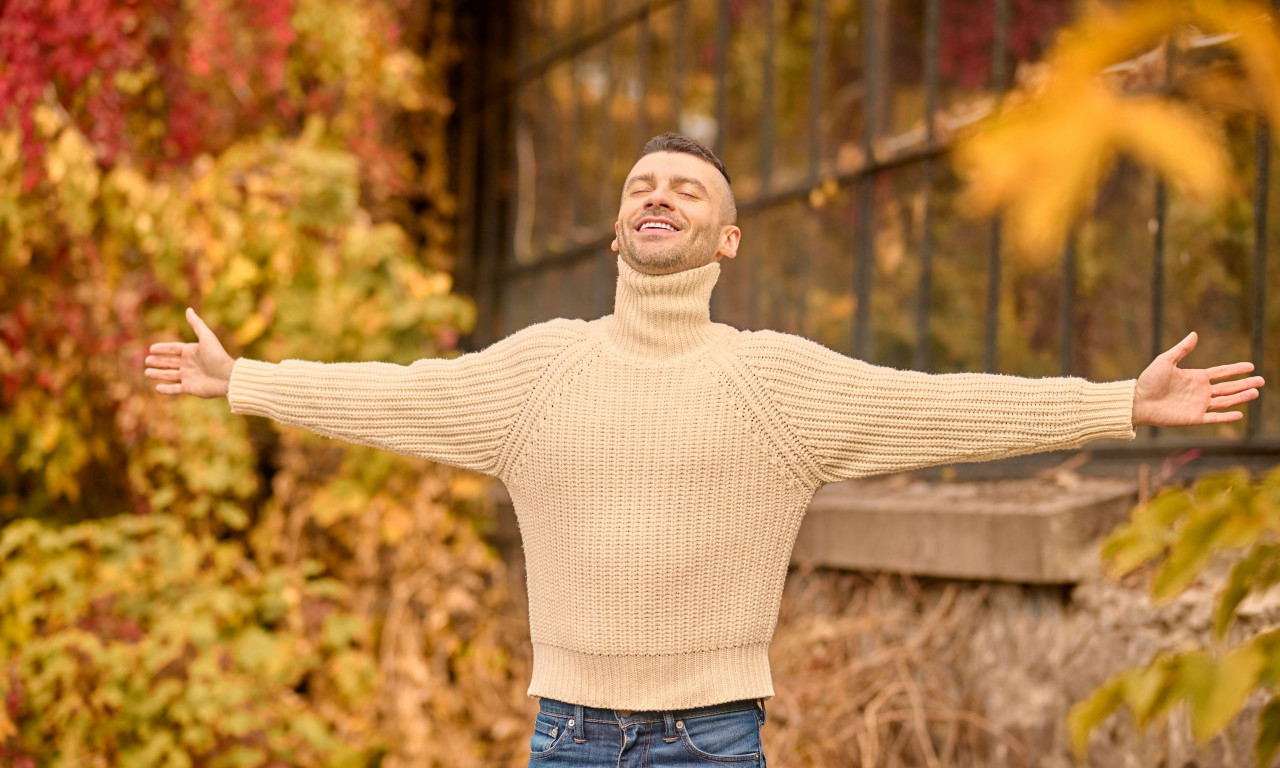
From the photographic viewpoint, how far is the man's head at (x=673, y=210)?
7.79 ft

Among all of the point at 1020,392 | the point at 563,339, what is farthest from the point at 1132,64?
the point at 563,339

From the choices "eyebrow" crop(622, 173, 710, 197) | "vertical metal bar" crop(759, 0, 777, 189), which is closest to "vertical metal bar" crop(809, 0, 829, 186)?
"vertical metal bar" crop(759, 0, 777, 189)

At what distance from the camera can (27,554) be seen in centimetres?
456

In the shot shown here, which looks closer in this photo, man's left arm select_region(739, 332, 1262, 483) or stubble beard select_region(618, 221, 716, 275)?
man's left arm select_region(739, 332, 1262, 483)

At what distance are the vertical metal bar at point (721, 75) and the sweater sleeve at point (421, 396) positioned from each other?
137 inches

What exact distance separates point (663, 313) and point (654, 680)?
0.62 m

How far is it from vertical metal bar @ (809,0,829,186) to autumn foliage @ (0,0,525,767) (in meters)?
1.50

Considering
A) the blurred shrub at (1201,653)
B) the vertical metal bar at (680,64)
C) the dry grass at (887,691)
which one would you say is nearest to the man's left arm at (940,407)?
the blurred shrub at (1201,653)

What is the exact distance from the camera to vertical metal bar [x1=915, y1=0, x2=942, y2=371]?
4613 mm

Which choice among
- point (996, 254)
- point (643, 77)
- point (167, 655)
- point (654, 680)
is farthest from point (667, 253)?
point (643, 77)

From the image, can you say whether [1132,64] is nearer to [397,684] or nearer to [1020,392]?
[1020,392]

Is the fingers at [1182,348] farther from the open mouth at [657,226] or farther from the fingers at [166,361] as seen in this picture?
the fingers at [166,361]

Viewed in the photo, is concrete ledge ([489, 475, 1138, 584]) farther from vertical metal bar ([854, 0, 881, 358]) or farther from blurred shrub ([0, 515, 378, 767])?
blurred shrub ([0, 515, 378, 767])

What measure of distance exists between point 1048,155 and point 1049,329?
3571 millimetres
